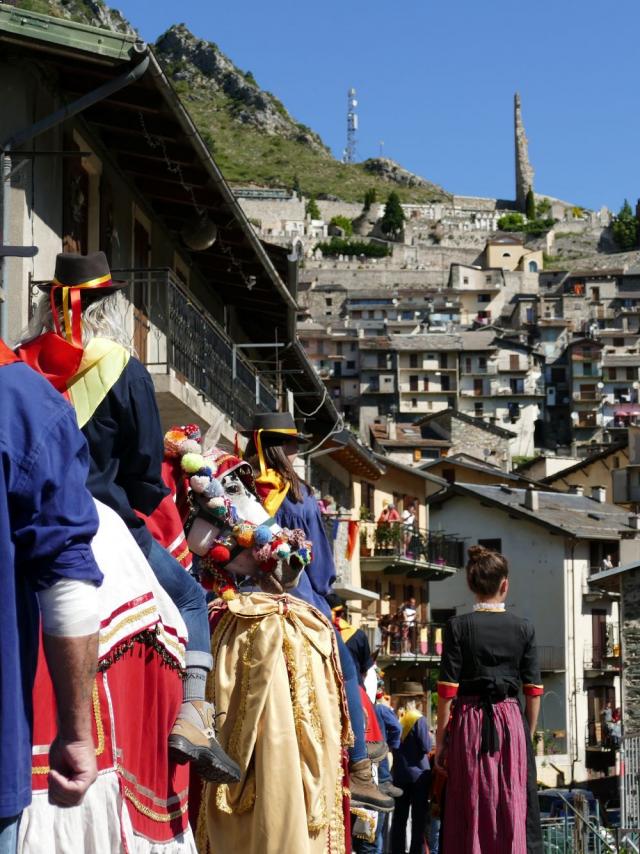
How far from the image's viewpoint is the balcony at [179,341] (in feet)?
54.7

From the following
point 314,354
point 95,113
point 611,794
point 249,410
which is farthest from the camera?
point 314,354

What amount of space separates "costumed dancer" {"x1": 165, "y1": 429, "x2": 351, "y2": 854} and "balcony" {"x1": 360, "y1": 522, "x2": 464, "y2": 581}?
3909 cm

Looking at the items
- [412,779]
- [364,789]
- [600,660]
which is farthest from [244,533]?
[600,660]

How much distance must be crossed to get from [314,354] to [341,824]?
450ft

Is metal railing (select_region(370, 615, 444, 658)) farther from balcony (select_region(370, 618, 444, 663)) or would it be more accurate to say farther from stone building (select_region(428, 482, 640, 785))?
stone building (select_region(428, 482, 640, 785))

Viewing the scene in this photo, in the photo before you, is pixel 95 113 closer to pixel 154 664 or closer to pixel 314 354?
pixel 154 664

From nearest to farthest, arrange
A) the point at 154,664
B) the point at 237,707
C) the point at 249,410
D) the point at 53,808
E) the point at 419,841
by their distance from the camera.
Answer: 1. the point at 53,808
2. the point at 154,664
3. the point at 237,707
4. the point at 419,841
5. the point at 249,410

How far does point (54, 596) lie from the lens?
3793mm

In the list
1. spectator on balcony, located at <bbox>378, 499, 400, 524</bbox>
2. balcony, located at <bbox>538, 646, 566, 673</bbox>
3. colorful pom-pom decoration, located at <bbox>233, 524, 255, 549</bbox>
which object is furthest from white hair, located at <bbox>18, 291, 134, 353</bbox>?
balcony, located at <bbox>538, 646, 566, 673</bbox>

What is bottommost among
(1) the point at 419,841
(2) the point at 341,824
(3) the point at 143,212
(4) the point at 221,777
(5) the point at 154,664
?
(1) the point at 419,841

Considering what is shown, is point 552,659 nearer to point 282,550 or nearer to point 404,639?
point 404,639

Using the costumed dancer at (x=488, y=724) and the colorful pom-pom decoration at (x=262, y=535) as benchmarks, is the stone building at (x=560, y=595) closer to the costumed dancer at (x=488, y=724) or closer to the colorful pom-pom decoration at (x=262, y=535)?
the costumed dancer at (x=488, y=724)

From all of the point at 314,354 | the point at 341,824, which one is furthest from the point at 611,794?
the point at 314,354

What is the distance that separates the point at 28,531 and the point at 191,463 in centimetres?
315
